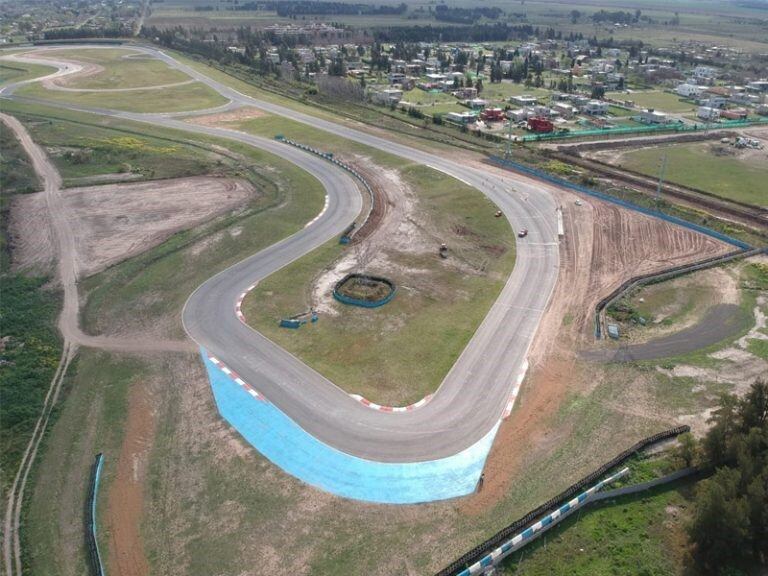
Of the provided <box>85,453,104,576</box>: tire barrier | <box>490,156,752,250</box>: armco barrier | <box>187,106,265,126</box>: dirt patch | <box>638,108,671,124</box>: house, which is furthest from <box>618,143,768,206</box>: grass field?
<box>85,453,104,576</box>: tire barrier

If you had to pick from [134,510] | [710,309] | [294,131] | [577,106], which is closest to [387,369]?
[134,510]

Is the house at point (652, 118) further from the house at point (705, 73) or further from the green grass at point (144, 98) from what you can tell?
the green grass at point (144, 98)

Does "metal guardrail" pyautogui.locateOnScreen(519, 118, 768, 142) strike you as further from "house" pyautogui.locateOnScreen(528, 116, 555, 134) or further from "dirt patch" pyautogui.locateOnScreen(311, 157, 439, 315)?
"dirt patch" pyautogui.locateOnScreen(311, 157, 439, 315)

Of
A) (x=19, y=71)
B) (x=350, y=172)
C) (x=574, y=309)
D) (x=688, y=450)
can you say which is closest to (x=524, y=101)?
(x=350, y=172)

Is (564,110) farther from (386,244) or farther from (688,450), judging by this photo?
(688,450)

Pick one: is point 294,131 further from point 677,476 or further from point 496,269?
point 677,476

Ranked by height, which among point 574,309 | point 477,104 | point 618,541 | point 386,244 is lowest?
point 618,541

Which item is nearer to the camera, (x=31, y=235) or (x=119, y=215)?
(x=31, y=235)
